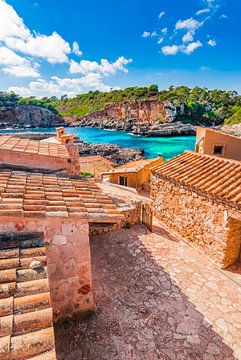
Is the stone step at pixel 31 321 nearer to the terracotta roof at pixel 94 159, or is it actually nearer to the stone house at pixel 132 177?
the stone house at pixel 132 177

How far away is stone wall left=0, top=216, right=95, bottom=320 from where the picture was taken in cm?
427

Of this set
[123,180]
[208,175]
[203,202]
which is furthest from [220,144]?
[123,180]

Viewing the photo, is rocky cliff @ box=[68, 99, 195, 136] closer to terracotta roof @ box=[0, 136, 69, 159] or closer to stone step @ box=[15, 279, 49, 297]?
terracotta roof @ box=[0, 136, 69, 159]

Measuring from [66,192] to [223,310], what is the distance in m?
5.56

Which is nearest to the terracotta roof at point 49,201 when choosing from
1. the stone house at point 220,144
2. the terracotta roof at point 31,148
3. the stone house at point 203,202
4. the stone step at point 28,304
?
the stone step at point 28,304

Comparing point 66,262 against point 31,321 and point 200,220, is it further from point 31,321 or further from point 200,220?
point 200,220

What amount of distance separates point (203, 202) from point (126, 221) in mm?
3972

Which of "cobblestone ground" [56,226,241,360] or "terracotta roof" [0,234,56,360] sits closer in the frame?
"terracotta roof" [0,234,56,360]

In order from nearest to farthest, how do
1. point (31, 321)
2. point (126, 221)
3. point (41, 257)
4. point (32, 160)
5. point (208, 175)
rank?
point (31, 321) < point (41, 257) < point (32, 160) < point (208, 175) < point (126, 221)

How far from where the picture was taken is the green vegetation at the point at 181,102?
280 ft

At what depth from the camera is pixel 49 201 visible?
4465mm

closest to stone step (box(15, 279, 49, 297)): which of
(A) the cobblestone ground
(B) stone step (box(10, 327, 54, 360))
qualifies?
(B) stone step (box(10, 327, 54, 360))

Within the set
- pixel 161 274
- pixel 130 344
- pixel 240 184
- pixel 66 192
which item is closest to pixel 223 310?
pixel 161 274

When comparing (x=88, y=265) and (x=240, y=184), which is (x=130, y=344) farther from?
(x=240, y=184)
